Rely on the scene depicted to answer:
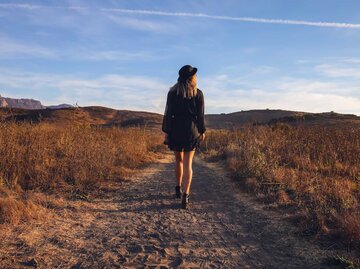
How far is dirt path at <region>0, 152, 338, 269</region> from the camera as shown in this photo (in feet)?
12.5

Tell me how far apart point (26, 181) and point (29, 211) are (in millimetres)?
1872

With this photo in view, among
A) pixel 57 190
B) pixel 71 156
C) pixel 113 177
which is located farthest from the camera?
pixel 113 177

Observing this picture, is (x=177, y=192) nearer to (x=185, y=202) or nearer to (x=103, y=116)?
(x=185, y=202)

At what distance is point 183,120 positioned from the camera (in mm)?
6305

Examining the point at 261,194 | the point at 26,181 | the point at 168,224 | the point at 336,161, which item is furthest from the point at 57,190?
the point at 336,161

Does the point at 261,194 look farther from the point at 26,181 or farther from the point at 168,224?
the point at 26,181

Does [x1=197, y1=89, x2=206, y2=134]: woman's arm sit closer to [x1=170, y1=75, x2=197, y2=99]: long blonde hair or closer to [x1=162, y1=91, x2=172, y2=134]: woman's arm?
[x1=170, y1=75, x2=197, y2=99]: long blonde hair

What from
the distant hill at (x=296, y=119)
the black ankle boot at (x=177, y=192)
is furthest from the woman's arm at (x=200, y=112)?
the distant hill at (x=296, y=119)

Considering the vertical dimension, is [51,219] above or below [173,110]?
below

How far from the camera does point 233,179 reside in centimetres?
877

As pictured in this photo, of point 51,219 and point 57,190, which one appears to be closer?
point 51,219

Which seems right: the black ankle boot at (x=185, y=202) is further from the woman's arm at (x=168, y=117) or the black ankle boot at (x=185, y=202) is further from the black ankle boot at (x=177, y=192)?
the woman's arm at (x=168, y=117)

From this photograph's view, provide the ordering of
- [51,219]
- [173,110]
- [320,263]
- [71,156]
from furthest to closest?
1. [71,156]
2. [173,110]
3. [51,219]
4. [320,263]

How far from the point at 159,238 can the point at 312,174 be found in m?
4.21
